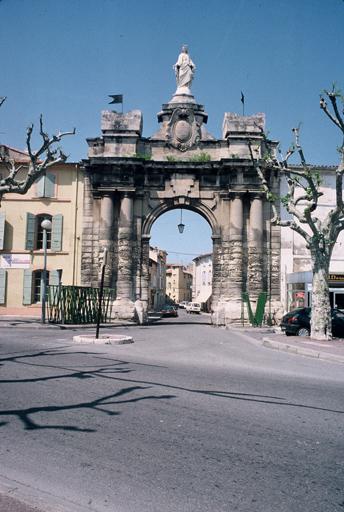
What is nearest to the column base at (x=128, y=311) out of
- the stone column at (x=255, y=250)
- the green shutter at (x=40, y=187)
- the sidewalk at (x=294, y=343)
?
the sidewalk at (x=294, y=343)

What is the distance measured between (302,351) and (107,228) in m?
15.0

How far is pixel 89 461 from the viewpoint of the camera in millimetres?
3969

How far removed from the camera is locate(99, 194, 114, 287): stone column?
83.6 feet

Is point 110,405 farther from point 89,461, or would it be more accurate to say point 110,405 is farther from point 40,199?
point 40,199

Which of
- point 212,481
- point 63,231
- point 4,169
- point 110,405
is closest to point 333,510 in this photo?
point 212,481

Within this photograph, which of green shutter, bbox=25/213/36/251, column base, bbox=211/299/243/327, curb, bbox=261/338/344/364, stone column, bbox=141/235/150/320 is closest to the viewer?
curb, bbox=261/338/344/364

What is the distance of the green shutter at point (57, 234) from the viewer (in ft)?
86.3

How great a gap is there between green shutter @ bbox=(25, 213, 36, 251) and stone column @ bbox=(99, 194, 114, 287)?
3.89m

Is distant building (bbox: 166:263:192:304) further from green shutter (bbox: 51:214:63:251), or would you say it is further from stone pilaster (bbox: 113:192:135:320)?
stone pilaster (bbox: 113:192:135:320)

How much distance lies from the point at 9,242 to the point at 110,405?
2226cm

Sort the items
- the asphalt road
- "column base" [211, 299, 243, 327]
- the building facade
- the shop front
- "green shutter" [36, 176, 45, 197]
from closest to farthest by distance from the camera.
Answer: the asphalt road < the shop front < "column base" [211, 299, 243, 327] < the building facade < "green shutter" [36, 176, 45, 197]

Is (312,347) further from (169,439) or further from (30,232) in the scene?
(30,232)

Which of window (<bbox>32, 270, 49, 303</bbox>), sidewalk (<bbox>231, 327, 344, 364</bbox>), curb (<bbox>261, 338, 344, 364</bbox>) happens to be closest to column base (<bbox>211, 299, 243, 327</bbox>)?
sidewalk (<bbox>231, 327, 344, 364</bbox>)

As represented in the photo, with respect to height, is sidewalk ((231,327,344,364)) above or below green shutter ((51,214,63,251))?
below
